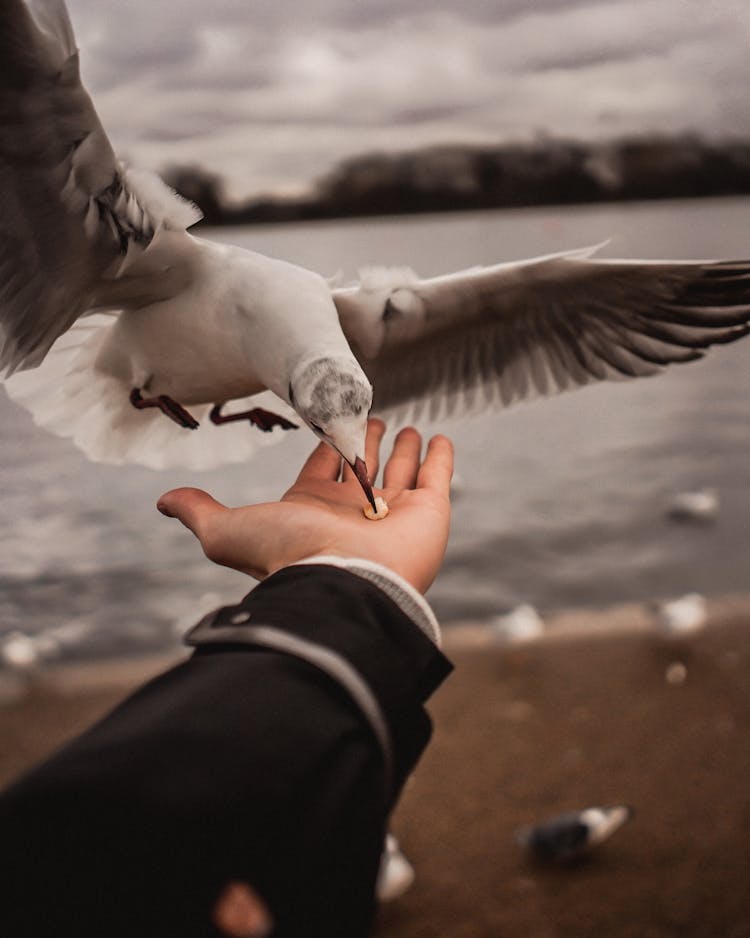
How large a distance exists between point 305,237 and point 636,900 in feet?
60.2

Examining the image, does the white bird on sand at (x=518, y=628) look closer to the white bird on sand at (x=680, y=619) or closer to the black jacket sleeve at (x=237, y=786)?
the white bird on sand at (x=680, y=619)

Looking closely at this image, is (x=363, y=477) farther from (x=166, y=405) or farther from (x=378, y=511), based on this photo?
(x=166, y=405)

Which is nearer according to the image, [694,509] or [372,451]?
[372,451]

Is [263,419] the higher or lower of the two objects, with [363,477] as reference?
lower

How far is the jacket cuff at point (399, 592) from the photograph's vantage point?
0.88 m

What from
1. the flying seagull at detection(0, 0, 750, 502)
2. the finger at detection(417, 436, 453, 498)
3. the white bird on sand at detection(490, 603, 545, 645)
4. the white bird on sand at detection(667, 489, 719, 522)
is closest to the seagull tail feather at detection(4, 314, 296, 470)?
the flying seagull at detection(0, 0, 750, 502)

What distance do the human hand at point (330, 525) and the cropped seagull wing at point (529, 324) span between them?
32cm

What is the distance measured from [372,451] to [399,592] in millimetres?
690

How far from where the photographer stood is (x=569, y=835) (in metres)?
1.93

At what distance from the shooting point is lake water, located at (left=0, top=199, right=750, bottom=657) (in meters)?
3.40

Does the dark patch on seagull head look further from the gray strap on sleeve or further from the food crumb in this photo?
the gray strap on sleeve

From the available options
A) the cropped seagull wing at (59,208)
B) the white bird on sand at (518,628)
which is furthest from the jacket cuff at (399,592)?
the white bird on sand at (518,628)

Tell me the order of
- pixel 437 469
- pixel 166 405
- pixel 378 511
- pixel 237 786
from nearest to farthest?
1. pixel 237 786
2. pixel 378 511
3. pixel 437 469
4. pixel 166 405

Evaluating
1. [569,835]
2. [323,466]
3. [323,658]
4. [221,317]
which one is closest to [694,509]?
[569,835]
